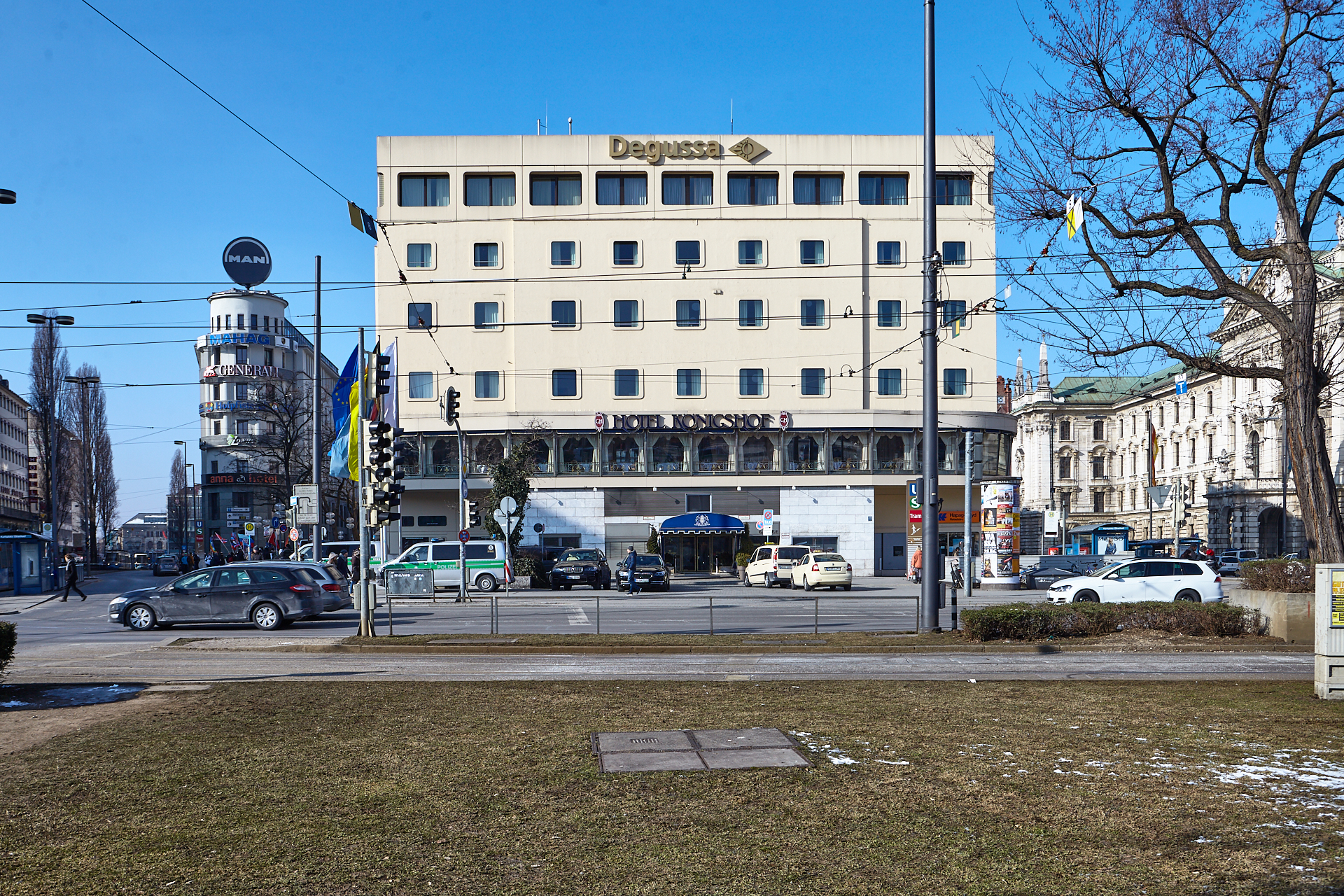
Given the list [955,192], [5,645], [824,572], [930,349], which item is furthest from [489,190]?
[5,645]

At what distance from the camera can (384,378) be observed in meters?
20.7

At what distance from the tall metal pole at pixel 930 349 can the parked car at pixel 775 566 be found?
2409cm

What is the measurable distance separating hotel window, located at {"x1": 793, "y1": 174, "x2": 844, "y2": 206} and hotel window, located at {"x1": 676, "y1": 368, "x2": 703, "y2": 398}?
1115 centimetres

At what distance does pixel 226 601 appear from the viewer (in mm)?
25172

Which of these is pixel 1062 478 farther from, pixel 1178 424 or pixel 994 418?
pixel 994 418

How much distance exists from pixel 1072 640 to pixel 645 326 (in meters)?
42.6

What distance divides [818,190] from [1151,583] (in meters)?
37.7

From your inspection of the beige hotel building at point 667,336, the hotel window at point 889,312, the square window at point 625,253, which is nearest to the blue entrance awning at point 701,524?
the beige hotel building at point 667,336

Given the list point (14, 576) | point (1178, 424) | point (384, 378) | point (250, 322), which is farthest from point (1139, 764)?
point (250, 322)

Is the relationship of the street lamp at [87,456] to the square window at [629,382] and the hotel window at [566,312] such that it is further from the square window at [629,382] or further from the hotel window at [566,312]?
the square window at [629,382]

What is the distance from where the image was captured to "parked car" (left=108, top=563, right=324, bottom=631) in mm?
25109

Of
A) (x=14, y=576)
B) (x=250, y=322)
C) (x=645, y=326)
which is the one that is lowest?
(x=14, y=576)

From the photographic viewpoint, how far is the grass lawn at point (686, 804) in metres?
5.77

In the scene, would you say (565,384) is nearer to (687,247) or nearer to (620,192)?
(687,247)
